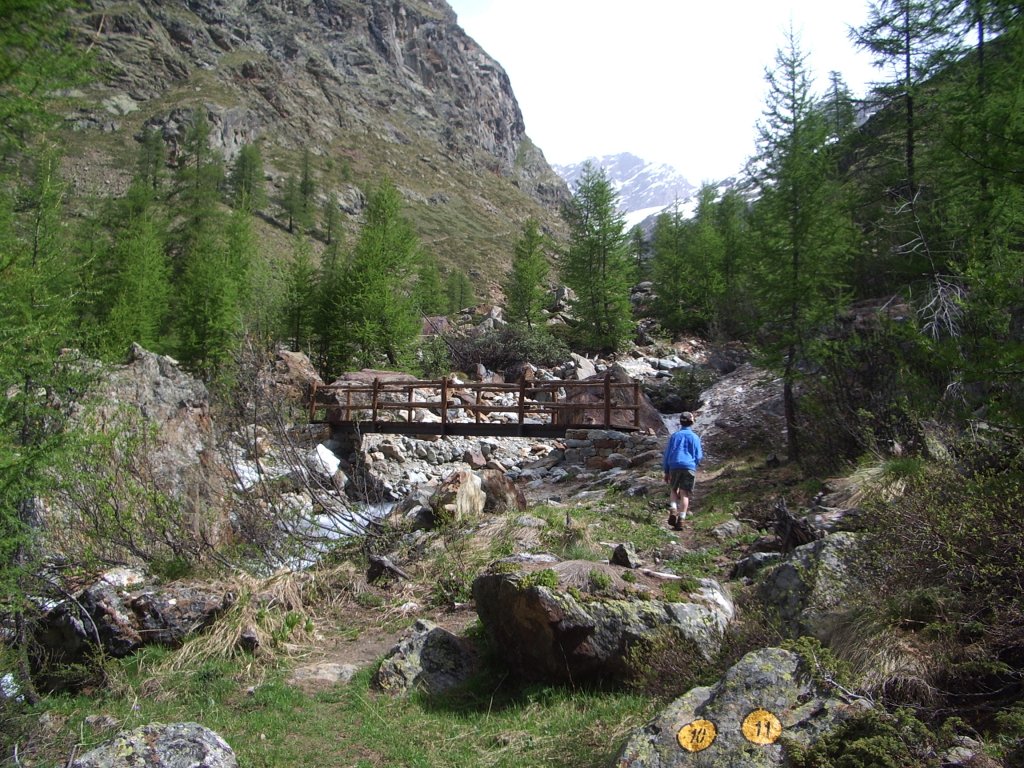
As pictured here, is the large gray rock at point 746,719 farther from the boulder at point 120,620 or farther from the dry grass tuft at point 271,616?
the boulder at point 120,620

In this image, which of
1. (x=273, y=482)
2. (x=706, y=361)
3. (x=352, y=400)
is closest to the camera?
(x=273, y=482)

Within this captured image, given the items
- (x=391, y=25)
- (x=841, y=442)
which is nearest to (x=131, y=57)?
(x=391, y=25)

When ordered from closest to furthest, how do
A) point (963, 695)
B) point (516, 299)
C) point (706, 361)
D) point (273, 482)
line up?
point (963, 695) < point (273, 482) < point (706, 361) < point (516, 299)

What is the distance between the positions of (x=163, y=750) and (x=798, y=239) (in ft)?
41.5

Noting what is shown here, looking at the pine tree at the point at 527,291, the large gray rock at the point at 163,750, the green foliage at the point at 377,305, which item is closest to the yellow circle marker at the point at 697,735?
the large gray rock at the point at 163,750

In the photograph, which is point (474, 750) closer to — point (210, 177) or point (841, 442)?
point (841, 442)

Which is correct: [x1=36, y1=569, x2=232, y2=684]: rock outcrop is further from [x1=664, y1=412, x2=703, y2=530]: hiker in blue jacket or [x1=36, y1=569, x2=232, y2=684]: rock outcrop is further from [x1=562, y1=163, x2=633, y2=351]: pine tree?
[x1=562, y1=163, x2=633, y2=351]: pine tree

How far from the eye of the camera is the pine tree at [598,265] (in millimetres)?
26859

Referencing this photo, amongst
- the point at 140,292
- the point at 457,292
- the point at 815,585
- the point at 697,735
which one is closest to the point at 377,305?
the point at 140,292

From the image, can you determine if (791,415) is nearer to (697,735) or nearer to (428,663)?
(428,663)

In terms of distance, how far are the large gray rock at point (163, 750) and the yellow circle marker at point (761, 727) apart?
2452 millimetres

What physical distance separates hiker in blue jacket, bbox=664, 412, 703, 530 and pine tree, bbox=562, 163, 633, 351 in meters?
17.6

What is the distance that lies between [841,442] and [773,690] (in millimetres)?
8120

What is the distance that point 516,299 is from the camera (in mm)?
30312
